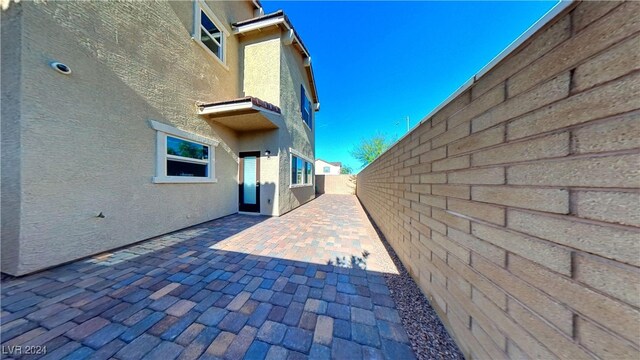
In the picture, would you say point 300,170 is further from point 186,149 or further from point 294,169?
point 186,149

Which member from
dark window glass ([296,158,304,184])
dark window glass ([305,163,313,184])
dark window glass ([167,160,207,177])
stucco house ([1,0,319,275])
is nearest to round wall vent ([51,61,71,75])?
stucco house ([1,0,319,275])

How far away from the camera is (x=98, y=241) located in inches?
121

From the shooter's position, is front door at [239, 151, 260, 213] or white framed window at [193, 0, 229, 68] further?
front door at [239, 151, 260, 213]

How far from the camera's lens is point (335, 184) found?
16.6 metres

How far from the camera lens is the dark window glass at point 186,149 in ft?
14.0

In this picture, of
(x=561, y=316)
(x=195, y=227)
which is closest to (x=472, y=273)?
(x=561, y=316)

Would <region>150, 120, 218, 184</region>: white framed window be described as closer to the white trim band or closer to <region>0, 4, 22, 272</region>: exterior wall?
the white trim band

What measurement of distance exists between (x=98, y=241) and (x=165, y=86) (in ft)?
10.5

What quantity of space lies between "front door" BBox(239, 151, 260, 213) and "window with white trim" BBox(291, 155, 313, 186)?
1617 mm

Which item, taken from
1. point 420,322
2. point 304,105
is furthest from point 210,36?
point 420,322

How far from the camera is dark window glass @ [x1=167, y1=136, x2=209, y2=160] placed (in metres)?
4.26

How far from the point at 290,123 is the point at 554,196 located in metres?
7.22

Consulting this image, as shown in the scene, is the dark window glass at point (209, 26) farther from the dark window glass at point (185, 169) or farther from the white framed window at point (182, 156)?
the dark window glass at point (185, 169)

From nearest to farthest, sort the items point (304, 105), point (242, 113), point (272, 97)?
point (242, 113) < point (272, 97) < point (304, 105)
